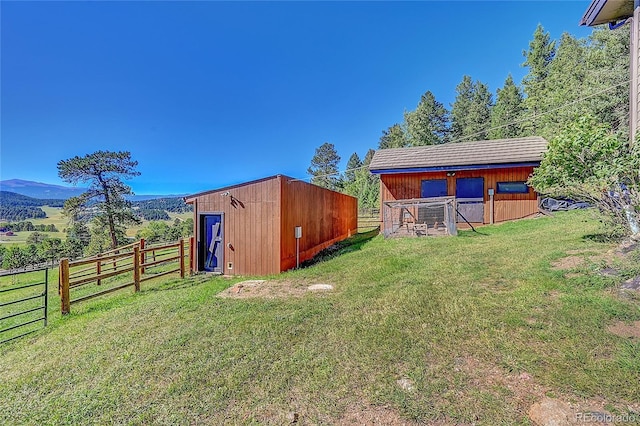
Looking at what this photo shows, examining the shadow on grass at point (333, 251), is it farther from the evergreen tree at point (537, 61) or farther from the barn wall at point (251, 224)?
the evergreen tree at point (537, 61)

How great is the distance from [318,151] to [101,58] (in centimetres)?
2881

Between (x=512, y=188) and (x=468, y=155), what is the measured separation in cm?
225

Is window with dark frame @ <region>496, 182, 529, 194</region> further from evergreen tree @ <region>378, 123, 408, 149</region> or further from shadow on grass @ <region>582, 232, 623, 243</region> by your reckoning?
evergreen tree @ <region>378, 123, 408, 149</region>

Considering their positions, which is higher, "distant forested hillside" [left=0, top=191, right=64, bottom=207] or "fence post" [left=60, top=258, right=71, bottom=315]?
"distant forested hillside" [left=0, top=191, right=64, bottom=207]

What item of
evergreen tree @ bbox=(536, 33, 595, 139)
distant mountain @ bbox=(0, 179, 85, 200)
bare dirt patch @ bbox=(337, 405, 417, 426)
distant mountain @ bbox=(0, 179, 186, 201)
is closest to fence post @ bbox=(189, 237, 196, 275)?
bare dirt patch @ bbox=(337, 405, 417, 426)

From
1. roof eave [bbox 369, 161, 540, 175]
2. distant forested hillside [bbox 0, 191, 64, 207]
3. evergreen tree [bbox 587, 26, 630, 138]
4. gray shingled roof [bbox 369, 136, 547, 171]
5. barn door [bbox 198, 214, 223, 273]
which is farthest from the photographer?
distant forested hillside [bbox 0, 191, 64, 207]

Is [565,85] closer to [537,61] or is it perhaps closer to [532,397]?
[537,61]

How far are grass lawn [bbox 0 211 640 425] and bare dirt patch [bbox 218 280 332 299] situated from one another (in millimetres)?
284

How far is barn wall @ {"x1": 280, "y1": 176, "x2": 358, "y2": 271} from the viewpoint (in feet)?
25.5

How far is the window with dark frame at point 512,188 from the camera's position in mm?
11243

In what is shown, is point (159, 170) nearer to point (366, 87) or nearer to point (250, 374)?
point (366, 87)

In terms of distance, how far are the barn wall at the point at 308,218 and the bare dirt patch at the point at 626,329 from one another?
6213 millimetres

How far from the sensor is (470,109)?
31.5 metres

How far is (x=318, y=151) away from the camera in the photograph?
41688 millimetres
